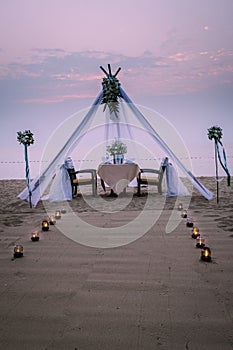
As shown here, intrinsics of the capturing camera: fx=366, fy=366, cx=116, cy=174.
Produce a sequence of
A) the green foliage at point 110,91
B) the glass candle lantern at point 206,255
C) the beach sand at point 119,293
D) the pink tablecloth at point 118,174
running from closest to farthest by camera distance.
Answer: the beach sand at point 119,293 < the glass candle lantern at point 206,255 < the green foliage at point 110,91 < the pink tablecloth at point 118,174

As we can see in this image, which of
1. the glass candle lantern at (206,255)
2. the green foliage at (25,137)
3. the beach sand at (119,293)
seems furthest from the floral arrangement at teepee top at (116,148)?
the glass candle lantern at (206,255)

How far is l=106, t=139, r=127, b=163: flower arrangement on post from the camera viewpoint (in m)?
6.83

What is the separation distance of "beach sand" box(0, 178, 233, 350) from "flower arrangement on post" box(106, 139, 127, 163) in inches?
115

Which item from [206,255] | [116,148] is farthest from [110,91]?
[206,255]

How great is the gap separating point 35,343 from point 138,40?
840 centimetres

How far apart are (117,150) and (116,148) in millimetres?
44

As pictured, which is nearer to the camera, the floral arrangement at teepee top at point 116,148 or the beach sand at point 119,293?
the beach sand at point 119,293

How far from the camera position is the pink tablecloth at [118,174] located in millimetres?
6477

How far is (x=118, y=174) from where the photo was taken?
21.3 feet

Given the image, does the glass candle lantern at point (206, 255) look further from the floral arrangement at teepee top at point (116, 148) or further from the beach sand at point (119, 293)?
the floral arrangement at teepee top at point (116, 148)

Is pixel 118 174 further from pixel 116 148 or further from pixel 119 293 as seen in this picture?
pixel 119 293

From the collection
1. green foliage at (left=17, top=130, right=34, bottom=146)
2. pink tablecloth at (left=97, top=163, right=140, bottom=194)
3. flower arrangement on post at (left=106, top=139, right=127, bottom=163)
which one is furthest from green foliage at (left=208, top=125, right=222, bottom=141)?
green foliage at (left=17, top=130, right=34, bottom=146)

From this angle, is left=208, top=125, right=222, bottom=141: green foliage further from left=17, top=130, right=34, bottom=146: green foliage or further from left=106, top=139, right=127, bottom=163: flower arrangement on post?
left=17, top=130, right=34, bottom=146: green foliage

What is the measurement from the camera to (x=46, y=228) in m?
3.99
